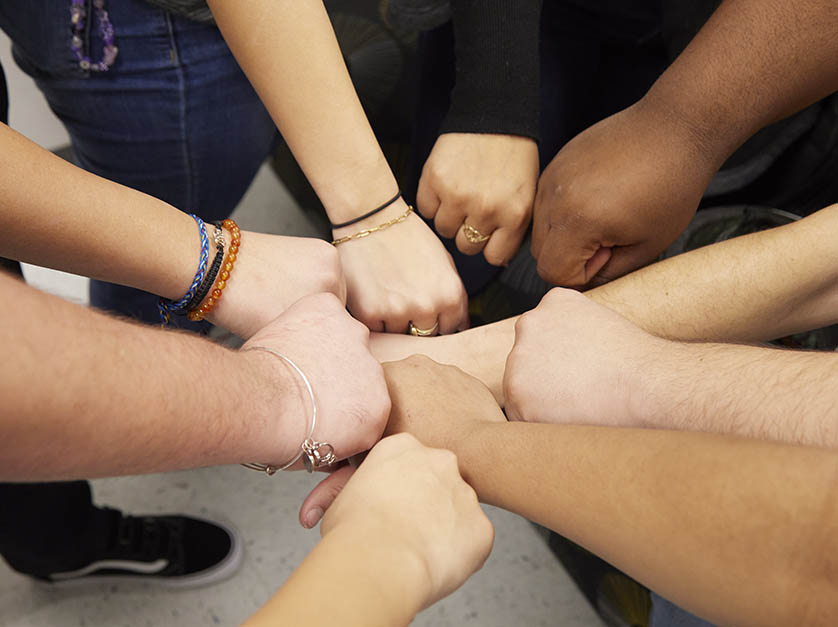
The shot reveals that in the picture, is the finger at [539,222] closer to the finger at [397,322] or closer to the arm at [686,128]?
the arm at [686,128]

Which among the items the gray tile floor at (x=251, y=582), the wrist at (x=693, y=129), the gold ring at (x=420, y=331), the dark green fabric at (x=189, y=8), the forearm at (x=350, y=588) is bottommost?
the gray tile floor at (x=251, y=582)

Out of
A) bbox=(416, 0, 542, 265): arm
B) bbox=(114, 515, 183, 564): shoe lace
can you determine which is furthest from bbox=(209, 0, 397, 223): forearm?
bbox=(114, 515, 183, 564): shoe lace

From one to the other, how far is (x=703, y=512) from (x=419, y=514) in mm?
234

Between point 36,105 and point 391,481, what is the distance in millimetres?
1610

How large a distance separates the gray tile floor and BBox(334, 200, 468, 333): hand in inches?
25.5

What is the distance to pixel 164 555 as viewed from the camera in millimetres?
1272

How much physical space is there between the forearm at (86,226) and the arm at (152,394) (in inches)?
6.1

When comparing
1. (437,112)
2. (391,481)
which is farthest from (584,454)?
(437,112)

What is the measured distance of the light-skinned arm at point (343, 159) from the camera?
86 cm

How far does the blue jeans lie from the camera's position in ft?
Answer: 2.88

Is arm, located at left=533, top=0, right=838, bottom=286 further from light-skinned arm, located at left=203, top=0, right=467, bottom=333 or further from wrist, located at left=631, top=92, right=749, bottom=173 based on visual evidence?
light-skinned arm, located at left=203, top=0, right=467, bottom=333

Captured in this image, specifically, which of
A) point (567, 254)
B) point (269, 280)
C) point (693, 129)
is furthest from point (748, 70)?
point (269, 280)

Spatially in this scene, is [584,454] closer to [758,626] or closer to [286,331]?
[758,626]

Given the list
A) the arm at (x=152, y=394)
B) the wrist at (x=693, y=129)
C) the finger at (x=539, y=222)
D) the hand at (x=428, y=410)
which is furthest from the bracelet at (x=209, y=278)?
the wrist at (x=693, y=129)
